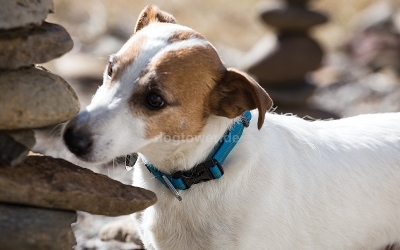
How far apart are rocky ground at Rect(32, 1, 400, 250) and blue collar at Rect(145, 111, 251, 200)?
3.77m

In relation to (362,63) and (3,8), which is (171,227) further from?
(362,63)

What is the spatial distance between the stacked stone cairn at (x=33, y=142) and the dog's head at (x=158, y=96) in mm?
137

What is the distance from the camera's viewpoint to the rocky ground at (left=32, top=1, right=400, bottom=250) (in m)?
7.82

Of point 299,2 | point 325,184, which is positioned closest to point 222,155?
point 325,184

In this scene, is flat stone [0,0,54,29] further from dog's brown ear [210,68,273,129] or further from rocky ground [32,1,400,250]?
rocky ground [32,1,400,250]

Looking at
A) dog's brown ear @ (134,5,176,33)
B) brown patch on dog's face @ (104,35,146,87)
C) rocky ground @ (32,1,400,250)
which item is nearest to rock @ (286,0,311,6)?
rocky ground @ (32,1,400,250)

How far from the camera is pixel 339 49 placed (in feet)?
34.4

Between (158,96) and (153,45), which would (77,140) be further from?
(153,45)

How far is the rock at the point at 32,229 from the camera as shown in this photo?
279 centimetres

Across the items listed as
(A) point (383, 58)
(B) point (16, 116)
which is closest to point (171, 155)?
(B) point (16, 116)

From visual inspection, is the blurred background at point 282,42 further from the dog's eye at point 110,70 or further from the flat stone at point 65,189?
the flat stone at point 65,189

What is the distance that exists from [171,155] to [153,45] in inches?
20.3

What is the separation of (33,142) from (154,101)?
544 mm

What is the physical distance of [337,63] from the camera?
32.7 ft
